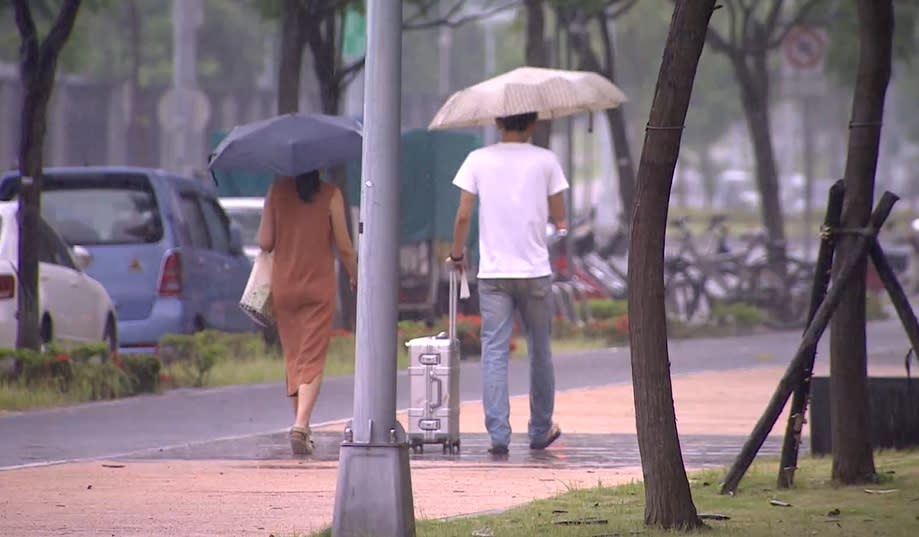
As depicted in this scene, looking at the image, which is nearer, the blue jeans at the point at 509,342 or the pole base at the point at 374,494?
the pole base at the point at 374,494

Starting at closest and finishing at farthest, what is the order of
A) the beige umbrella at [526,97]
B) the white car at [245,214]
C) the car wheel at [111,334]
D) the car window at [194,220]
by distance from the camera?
the beige umbrella at [526,97]
the car wheel at [111,334]
the car window at [194,220]
the white car at [245,214]

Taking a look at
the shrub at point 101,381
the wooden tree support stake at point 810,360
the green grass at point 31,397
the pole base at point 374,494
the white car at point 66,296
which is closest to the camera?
the pole base at point 374,494

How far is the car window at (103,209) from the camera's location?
17.0 meters

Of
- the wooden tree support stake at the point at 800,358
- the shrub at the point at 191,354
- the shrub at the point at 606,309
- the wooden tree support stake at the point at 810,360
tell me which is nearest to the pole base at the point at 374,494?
the wooden tree support stake at the point at 800,358

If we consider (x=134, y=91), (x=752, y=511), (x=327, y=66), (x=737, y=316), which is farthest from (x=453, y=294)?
(x=134, y=91)

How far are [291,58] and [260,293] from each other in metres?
7.47

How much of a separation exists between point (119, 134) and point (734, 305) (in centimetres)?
3369

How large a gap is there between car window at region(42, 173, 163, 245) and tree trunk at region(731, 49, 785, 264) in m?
12.2

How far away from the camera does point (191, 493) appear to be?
30.6ft

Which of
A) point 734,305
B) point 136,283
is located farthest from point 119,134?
point 136,283

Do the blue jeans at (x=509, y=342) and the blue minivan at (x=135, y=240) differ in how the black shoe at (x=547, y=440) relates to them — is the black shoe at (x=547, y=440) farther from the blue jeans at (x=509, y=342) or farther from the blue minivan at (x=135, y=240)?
the blue minivan at (x=135, y=240)

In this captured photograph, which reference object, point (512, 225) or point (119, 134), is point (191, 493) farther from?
point (119, 134)

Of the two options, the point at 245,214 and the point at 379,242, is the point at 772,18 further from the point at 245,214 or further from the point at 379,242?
the point at 379,242

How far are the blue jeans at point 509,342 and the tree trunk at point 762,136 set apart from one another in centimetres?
1641
